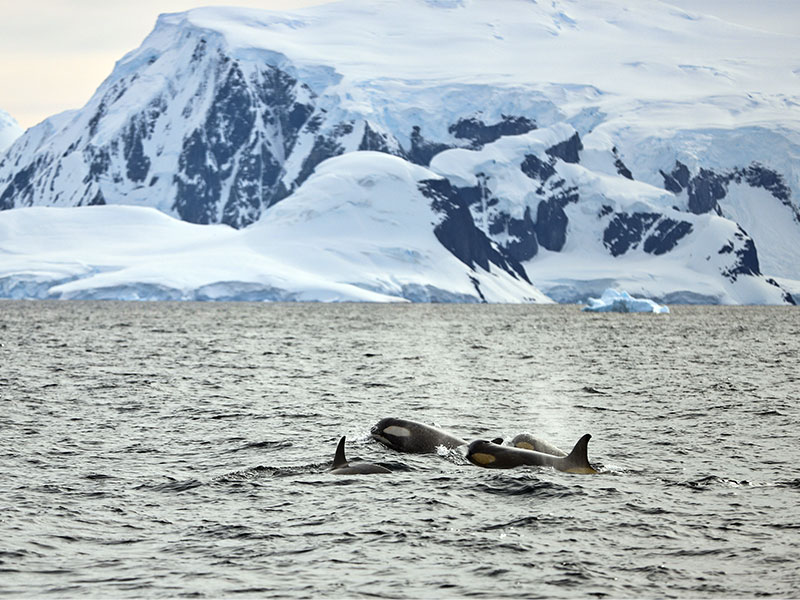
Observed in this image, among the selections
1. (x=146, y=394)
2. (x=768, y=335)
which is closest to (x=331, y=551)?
(x=146, y=394)

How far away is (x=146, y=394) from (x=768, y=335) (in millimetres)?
83610

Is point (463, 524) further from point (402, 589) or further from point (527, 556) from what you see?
point (402, 589)

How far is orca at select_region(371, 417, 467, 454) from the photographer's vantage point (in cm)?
2925

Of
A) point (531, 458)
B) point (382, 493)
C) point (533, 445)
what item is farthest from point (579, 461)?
point (382, 493)

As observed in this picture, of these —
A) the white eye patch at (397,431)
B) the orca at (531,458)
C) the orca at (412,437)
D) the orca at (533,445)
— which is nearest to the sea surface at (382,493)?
the orca at (531,458)

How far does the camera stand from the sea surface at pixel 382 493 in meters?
17.9

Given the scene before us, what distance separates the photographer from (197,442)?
31734 mm

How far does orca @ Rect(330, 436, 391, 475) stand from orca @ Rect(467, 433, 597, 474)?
2424mm

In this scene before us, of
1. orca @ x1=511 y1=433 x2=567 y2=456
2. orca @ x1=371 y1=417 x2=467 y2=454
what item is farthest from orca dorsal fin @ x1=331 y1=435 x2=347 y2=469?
orca @ x1=511 y1=433 x2=567 y2=456

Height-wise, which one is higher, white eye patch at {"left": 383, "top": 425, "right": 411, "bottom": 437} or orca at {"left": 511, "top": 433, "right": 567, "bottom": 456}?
orca at {"left": 511, "top": 433, "right": 567, "bottom": 456}

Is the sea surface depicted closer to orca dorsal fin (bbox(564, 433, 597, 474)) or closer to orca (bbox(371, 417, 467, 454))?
orca dorsal fin (bbox(564, 433, 597, 474))

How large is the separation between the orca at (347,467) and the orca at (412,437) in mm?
2685

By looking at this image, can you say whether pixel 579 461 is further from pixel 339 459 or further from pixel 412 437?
pixel 339 459

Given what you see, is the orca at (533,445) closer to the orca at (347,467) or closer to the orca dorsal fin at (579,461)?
the orca dorsal fin at (579,461)
